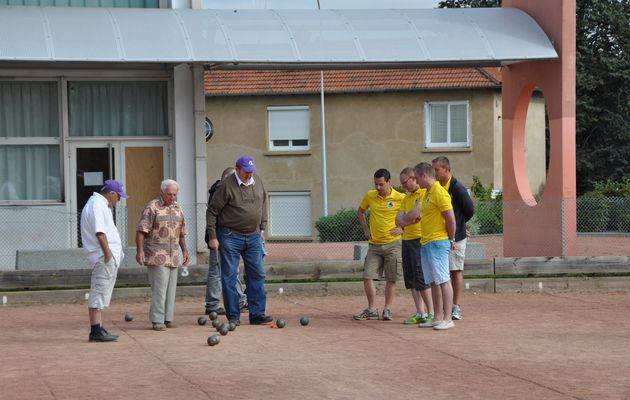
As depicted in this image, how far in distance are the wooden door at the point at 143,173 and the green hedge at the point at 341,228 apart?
9.50 meters

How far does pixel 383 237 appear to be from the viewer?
13328 millimetres

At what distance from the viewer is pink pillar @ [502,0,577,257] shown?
63.1ft

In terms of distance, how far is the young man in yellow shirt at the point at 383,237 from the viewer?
13.3 m

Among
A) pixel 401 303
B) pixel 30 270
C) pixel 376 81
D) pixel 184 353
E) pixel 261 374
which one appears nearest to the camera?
pixel 261 374

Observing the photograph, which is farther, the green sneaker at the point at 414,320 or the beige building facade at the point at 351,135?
the beige building facade at the point at 351,135

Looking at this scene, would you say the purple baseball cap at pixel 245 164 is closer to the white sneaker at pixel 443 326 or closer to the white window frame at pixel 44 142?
the white sneaker at pixel 443 326

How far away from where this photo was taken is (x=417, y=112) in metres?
39.2

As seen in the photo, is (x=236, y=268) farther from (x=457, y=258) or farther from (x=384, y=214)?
(x=457, y=258)

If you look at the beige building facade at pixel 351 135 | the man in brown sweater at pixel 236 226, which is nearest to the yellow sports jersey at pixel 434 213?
the man in brown sweater at pixel 236 226

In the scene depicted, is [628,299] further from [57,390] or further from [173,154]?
[57,390]

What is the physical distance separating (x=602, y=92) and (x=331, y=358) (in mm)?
40234

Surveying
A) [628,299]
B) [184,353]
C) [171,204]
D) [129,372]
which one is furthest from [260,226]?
[628,299]

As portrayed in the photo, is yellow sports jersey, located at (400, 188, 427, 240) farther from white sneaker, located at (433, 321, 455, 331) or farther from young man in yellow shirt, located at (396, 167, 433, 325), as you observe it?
white sneaker, located at (433, 321, 455, 331)

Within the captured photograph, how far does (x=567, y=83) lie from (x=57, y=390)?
12.6m
